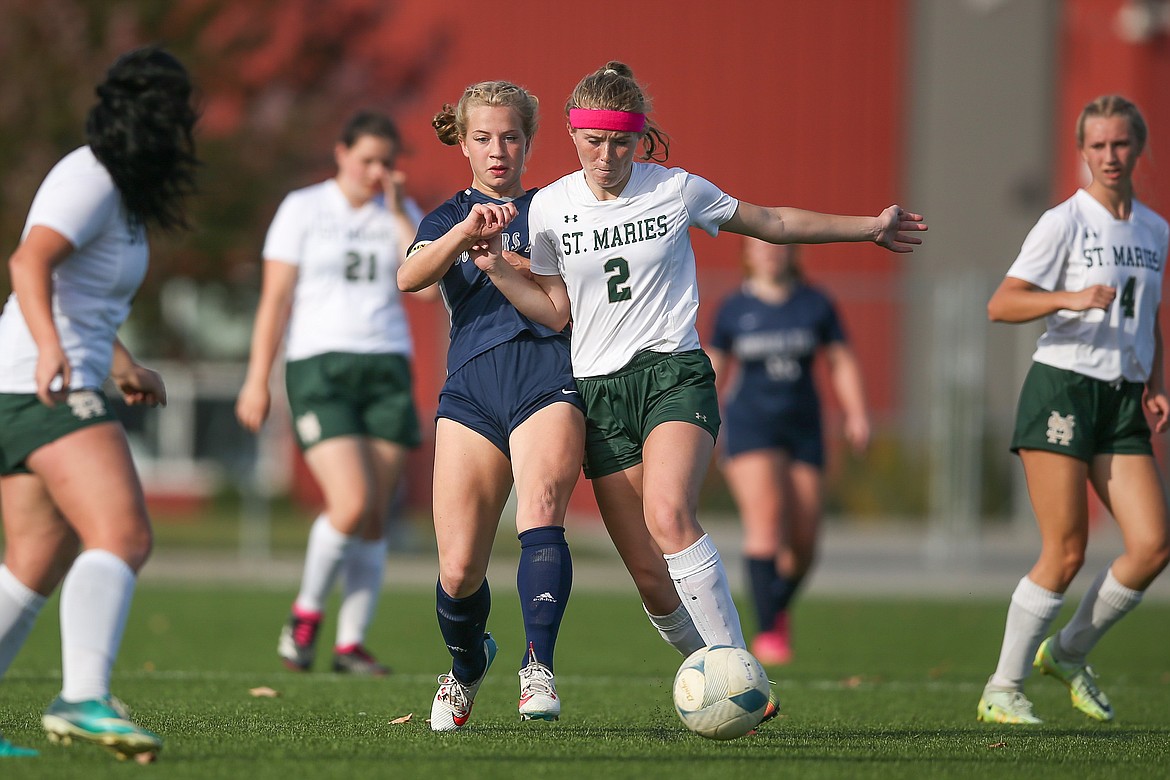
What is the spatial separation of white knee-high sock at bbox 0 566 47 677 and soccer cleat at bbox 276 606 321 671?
2989 mm

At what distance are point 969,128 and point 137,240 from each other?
21.0 metres

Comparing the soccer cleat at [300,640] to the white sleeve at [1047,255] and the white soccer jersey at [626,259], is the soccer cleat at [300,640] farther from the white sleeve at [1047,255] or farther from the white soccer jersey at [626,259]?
the white sleeve at [1047,255]

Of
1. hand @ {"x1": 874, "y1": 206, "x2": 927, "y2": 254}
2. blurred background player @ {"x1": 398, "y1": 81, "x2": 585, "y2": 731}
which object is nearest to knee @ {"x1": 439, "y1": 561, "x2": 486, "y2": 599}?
blurred background player @ {"x1": 398, "y1": 81, "x2": 585, "y2": 731}

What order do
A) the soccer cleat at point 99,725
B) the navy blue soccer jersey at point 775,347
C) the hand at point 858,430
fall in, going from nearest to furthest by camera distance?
the soccer cleat at point 99,725 → the navy blue soccer jersey at point 775,347 → the hand at point 858,430

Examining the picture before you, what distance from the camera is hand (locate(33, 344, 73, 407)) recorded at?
165 inches

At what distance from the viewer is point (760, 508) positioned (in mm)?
8742

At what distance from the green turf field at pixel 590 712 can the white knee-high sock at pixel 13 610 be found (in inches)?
12.8

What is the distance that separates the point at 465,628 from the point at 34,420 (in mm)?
1639

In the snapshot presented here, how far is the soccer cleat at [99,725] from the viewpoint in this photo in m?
4.09

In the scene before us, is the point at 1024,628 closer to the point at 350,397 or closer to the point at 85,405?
the point at 350,397

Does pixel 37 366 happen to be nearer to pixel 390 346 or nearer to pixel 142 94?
pixel 142 94

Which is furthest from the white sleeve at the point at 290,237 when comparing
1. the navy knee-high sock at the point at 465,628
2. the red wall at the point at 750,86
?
the red wall at the point at 750,86

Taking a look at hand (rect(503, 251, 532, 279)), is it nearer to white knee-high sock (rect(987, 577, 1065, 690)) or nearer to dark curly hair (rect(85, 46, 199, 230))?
dark curly hair (rect(85, 46, 199, 230))

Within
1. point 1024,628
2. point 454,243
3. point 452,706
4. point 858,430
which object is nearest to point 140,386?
point 454,243
